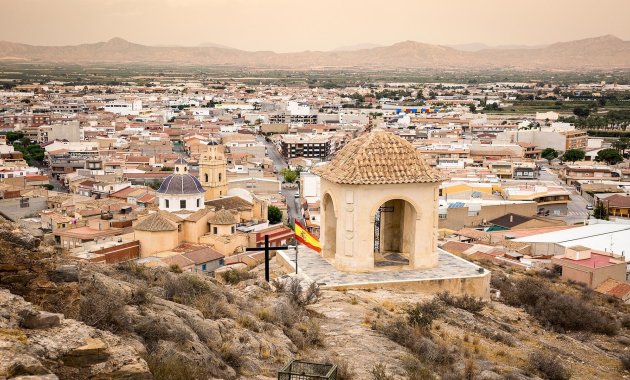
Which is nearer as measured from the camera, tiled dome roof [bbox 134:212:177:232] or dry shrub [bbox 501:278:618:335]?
dry shrub [bbox 501:278:618:335]

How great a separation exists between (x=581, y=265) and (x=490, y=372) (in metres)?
13.8

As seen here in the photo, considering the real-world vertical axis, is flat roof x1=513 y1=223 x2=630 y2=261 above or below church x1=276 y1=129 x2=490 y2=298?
below

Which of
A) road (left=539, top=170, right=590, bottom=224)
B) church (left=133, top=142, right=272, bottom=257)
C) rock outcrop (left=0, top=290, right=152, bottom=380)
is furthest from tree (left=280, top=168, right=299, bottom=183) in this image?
rock outcrop (left=0, top=290, right=152, bottom=380)

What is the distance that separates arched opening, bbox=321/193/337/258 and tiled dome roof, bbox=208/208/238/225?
17812 mm

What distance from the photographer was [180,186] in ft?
108

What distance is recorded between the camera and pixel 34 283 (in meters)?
6.16

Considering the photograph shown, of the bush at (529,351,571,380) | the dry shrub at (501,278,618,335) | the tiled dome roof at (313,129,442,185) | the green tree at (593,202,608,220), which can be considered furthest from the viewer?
the green tree at (593,202,608,220)

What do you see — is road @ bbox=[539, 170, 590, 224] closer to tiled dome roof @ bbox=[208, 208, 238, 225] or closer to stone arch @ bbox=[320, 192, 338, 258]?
tiled dome roof @ bbox=[208, 208, 238, 225]

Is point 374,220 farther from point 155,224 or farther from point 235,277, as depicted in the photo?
point 155,224

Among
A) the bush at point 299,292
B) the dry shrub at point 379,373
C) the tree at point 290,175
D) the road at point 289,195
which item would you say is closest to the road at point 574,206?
the road at point 289,195

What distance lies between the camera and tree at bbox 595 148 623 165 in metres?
65.8

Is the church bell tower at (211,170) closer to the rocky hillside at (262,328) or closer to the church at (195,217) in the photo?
the church at (195,217)

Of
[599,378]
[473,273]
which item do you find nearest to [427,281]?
[473,273]

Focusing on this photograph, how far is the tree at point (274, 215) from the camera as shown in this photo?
4062 cm
